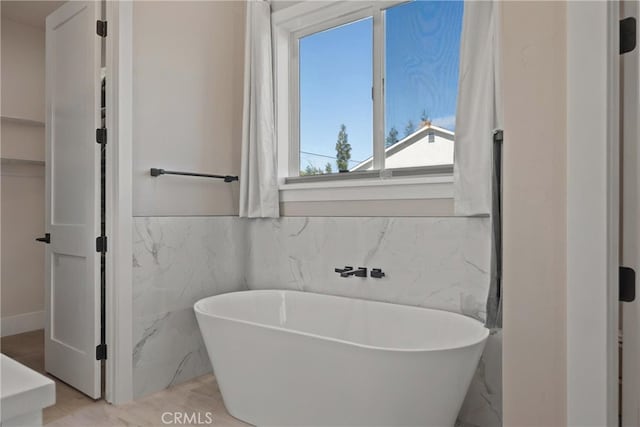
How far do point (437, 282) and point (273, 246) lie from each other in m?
1.21

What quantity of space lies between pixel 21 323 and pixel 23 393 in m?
4.08

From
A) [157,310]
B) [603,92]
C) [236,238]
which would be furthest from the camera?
[236,238]

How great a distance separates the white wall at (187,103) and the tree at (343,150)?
73 centimetres

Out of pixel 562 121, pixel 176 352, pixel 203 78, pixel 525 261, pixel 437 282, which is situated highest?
pixel 203 78

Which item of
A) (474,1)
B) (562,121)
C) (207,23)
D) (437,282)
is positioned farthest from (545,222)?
(207,23)

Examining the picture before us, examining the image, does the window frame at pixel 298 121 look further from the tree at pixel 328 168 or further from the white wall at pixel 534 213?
the white wall at pixel 534 213

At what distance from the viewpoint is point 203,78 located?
302cm

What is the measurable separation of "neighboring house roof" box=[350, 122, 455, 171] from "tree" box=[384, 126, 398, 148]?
2 cm

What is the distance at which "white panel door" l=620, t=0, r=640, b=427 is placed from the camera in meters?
1.19

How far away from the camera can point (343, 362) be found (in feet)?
6.26

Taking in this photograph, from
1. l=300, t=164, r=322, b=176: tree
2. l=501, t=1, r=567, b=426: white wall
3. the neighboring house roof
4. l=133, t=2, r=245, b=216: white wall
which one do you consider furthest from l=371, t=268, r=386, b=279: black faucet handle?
l=501, t=1, r=567, b=426: white wall

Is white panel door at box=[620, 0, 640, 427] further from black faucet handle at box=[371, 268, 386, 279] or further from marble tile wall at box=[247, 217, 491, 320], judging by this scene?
black faucet handle at box=[371, 268, 386, 279]

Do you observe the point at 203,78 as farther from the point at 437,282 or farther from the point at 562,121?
the point at 562,121

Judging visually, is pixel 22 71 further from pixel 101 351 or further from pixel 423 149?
pixel 423 149
